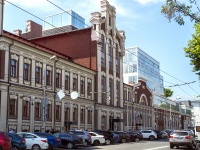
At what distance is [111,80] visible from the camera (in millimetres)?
61000

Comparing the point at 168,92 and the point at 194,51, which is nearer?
the point at 194,51

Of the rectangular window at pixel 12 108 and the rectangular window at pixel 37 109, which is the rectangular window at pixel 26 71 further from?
the rectangular window at pixel 12 108

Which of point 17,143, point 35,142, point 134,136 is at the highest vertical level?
point 17,143

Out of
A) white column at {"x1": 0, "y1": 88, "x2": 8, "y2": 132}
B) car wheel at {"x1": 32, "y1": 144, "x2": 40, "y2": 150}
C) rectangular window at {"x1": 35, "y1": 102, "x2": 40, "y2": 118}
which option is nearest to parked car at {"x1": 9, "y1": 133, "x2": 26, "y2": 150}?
car wheel at {"x1": 32, "y1": 144, "x2": 40, "y2": 150}

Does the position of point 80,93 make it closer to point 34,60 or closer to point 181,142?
point 34,60

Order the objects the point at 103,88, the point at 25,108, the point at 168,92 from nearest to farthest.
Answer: the point at 25,108 < the point at 103,88 < the point at 168,92

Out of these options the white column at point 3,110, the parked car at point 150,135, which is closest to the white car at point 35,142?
the white column at point 3,110

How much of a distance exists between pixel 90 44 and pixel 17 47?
20112 millimetres

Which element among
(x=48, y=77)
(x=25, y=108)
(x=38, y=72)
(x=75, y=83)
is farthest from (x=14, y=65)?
(x=75, y=83)

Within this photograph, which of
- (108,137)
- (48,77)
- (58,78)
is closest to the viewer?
(108,137)

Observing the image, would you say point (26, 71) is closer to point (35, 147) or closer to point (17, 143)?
point (35, 147)

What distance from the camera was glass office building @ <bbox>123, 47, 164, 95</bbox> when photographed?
101562mm

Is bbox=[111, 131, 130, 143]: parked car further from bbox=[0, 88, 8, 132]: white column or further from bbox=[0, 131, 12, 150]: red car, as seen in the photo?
bbox=[0, 131, 12, 150]: red car

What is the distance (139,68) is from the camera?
338 feet
